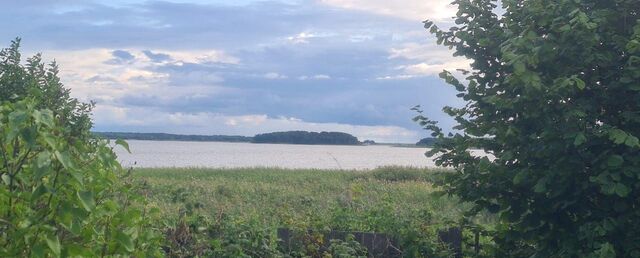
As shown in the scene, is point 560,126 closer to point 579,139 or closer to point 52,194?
point 579,139

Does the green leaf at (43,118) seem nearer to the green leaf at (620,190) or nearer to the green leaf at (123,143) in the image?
the green leaf at (123,143)

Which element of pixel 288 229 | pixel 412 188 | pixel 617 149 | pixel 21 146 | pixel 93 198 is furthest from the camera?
pixel 412 188

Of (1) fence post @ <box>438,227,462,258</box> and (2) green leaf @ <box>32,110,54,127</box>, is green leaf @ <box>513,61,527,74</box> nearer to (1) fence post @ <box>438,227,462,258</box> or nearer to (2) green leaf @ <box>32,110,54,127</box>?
(1) fence post @ <box>438,227,462,258</box>

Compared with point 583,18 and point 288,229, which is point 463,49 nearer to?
point 583,18

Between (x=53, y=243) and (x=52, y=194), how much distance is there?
21 centimetres

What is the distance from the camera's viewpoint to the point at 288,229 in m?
8.42

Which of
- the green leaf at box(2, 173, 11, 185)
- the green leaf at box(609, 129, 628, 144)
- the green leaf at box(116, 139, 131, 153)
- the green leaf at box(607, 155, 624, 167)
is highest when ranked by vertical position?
the green leaf at box(609, 129, 628, 144)

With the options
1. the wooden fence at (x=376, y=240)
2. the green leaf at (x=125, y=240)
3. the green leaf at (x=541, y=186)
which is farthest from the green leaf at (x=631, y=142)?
the green leaf at (x=125, y=240)

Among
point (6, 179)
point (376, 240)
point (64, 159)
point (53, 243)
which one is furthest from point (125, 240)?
point (376, 240)

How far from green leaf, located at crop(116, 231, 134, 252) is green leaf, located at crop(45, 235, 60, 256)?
0.39 metres

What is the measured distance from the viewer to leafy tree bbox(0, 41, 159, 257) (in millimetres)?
3441

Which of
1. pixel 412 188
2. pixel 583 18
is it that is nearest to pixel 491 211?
pixel 583 18

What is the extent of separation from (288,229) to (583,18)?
380cm

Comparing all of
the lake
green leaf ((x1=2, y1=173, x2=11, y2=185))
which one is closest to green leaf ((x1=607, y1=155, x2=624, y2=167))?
green leaf ((x1=2, y1=173, x2=11, y2=185))
